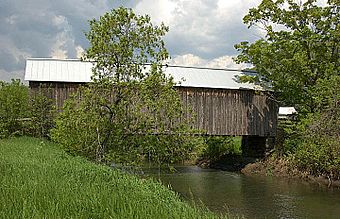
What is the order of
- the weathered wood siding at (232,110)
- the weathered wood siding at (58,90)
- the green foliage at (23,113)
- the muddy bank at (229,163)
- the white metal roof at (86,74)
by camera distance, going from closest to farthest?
the green foliage at (23,113) < the weathered wood siding at (58,90) < the white metal roof at (86,74) < the weathered wood siding at (232,110) < the muddy bank at (229,163)

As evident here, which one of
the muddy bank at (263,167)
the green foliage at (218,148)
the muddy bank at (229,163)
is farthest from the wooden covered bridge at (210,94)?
the green foliage at (218,148)

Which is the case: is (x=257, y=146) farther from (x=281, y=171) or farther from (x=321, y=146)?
(x=321, y=146)

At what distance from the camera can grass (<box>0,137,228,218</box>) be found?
6.96 m

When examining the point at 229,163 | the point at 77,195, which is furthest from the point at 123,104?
the point at 229,163

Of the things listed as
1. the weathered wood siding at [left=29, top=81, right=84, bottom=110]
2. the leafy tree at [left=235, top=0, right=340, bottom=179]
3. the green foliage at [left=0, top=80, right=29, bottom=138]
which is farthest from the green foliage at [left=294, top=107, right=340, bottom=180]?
the green foliage at [left=0, top=80, right=29, bottom=138]

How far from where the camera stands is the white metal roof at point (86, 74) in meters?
25.6

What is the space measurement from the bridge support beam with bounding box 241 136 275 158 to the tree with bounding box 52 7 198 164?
39.6 ft

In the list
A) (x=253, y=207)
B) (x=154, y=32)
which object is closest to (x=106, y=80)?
(x=154, y=32)

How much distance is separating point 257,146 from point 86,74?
39.1 ft

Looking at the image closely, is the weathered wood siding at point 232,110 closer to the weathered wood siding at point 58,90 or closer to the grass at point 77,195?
the weathered wood siding at point 58,90

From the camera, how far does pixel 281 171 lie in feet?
83.0

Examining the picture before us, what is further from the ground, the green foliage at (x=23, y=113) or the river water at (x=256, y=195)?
the green foliage at (x=23, y=113)

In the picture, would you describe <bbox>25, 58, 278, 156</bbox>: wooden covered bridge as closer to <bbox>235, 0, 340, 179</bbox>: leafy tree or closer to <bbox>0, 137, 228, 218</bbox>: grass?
<bbox>235, 0, 340, 179</bbox>: leafy tree

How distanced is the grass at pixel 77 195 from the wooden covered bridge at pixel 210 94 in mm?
13688
